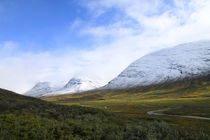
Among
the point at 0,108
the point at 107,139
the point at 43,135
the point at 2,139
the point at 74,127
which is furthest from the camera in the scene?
the point at 0,108

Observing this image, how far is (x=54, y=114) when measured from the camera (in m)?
32.1

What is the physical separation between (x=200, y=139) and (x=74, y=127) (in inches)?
500

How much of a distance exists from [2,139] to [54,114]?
2100 cm

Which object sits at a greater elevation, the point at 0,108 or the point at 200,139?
the point at 0,108

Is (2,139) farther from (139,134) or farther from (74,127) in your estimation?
(139,134)

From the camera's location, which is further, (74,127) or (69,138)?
(74,127)

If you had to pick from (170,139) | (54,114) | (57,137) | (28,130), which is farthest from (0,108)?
(170,139)

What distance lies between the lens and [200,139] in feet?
48.6

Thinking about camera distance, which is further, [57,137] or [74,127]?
[74,127]

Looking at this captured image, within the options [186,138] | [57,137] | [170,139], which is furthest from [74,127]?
[186,138]

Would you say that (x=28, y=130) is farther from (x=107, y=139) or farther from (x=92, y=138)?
(x=107, y=139)

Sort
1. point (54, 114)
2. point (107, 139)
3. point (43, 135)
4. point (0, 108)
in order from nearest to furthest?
1. point (43, 135)
2. point (107, 139)
3. point (54, 114)
4. point (0, 108)

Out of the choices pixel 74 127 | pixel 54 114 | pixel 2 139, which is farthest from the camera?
pixel 54 114

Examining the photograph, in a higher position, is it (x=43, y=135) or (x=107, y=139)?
(x=43, y=135)
